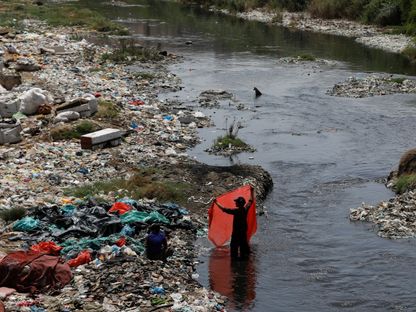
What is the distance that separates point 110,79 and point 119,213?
13.1 meters

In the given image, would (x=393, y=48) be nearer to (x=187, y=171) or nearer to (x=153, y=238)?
(x=187, y=171)

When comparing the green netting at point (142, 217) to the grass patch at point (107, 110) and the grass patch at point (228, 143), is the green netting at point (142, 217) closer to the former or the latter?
the grass patch at point (228, 143)

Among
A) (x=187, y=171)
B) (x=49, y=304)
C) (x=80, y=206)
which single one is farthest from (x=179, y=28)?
(x=49, y=304)

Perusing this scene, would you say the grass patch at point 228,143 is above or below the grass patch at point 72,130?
below

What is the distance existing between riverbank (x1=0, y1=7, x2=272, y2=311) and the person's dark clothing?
2.18 ft

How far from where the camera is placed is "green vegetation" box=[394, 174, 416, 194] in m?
13.7

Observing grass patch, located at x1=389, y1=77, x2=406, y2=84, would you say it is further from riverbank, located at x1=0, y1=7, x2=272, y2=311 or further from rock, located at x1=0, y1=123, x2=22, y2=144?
rock, located at x1=0, y1=123, x2=22, y2=144

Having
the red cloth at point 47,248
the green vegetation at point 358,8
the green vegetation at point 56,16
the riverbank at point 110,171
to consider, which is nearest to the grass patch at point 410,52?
the green vegetation at point 358,8

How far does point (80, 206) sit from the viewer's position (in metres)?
12.0

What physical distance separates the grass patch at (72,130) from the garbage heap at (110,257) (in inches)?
166

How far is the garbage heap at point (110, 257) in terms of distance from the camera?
873cm

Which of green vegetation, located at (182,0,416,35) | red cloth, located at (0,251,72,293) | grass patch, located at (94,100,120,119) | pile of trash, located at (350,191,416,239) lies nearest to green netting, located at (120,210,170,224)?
red cloth, located at (0,251,72,293)

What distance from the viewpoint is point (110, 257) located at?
32.7 ft

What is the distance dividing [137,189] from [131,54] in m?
17.0
